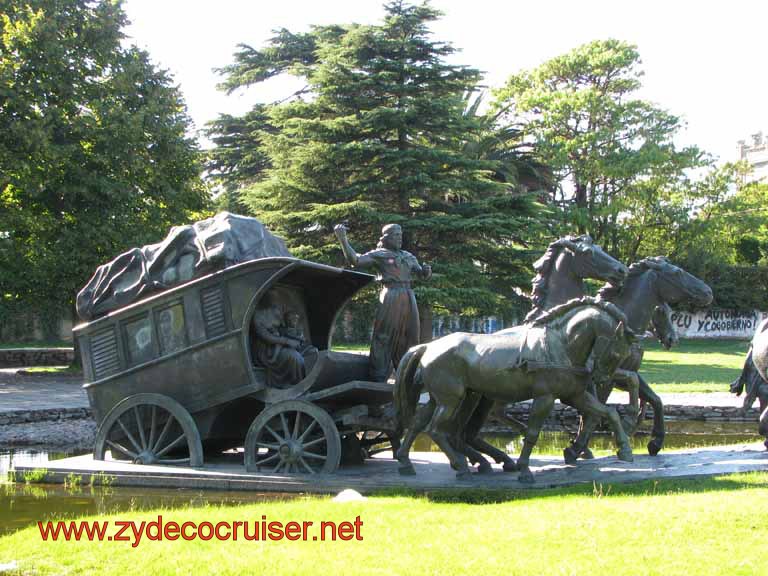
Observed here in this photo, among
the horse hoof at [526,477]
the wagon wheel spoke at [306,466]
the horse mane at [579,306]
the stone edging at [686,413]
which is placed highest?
the horse mane at [579,306]

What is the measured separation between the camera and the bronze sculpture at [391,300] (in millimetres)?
10586

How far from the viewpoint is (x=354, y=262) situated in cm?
1058

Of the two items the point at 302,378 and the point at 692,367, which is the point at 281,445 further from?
the point at 692,367

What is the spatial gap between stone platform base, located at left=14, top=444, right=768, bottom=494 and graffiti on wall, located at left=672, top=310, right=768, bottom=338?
3452 centimetres

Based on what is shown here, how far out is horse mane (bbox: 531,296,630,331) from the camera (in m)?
8.88

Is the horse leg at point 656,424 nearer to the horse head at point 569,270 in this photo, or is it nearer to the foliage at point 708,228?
the horse head at point 569,270

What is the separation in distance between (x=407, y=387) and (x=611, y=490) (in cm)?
261

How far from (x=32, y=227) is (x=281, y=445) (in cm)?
1620

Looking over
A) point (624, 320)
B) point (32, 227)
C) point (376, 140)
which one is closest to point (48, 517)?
point (624, 320)

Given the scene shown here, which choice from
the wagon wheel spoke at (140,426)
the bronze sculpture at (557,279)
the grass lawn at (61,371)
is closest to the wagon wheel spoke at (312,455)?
the bronze sculpture at (557,279)

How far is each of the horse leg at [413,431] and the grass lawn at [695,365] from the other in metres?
12.5

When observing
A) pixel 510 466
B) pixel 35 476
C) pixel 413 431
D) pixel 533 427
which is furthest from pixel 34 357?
pixel 533 427

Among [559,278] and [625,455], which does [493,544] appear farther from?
[559,278]

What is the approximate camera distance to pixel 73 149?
23.4 metres
